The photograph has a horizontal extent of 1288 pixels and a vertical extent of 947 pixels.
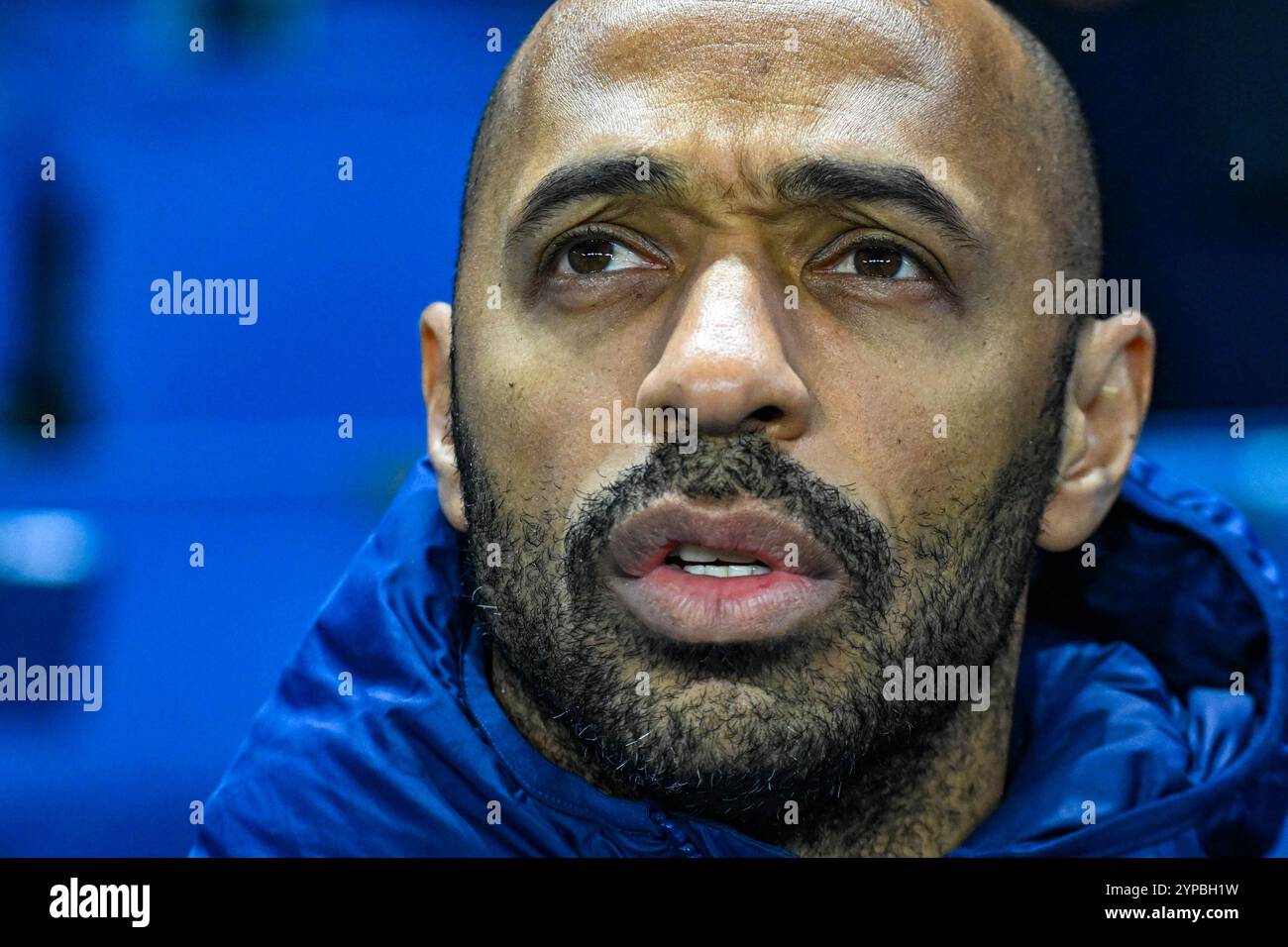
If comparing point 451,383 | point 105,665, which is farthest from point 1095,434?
point 105,665

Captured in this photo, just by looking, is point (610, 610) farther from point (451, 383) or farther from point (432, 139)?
point (432, 139)

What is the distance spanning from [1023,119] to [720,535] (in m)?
0.55

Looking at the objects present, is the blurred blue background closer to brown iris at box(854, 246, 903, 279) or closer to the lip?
brown iris at box(854, 246, 903, 279)

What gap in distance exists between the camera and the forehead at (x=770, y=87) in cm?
131

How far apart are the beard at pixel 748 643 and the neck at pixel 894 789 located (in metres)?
0.01

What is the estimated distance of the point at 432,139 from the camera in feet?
7.10

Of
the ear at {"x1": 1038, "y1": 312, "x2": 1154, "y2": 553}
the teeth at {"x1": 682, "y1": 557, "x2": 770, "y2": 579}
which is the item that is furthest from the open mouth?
the ear at {"x1": 1038, "y1": 312, "x2": 1154, "y2": 553}

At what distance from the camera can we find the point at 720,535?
4.05 feet

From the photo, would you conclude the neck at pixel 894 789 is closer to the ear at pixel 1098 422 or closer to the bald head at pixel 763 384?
the bald head at pixel 763 384

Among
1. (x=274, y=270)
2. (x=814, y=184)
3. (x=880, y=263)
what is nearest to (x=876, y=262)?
(x=880, y=263)

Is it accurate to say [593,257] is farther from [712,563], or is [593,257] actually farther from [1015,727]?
[1015,727]

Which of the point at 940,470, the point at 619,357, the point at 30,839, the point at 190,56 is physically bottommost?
the point at 30,839

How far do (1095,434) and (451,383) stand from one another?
69 centimetres

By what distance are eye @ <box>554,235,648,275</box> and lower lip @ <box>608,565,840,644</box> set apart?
31 centimetres
